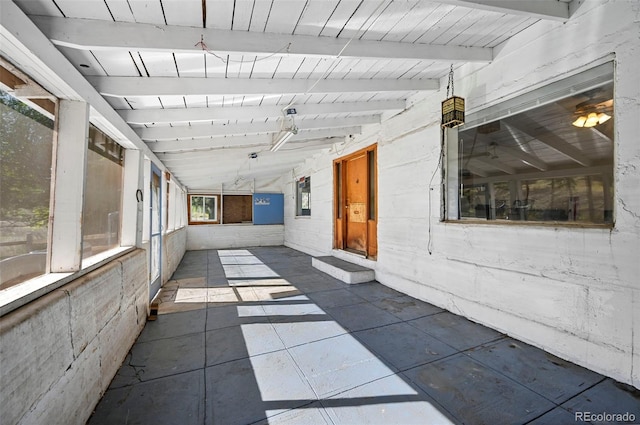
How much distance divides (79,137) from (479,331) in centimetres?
402

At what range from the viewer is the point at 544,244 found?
99.3 inches

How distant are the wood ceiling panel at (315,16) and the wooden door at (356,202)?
136 inches

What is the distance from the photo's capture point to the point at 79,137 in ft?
6.25

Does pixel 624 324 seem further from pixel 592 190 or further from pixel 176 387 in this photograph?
pixel 176 387

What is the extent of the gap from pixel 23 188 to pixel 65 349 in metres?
0.93

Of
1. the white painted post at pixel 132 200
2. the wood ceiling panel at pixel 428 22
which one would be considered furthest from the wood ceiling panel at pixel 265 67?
the white painted post at pixel 132 200

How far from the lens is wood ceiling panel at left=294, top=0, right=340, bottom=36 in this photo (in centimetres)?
189

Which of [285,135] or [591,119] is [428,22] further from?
[285,135]

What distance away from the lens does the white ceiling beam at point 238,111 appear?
3047 millimetres

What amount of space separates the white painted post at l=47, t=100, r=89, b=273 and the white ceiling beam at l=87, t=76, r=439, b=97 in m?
0.54

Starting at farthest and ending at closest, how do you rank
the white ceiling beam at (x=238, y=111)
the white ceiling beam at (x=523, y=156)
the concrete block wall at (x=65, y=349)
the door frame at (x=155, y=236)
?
1. the door frame at (x=155, y=236)
2. the white ceiling beam at (x=238, y=111)
3. the white ceiling beam at (x=523, y=156)
4. the concrete block wall at (x=65, y=349)

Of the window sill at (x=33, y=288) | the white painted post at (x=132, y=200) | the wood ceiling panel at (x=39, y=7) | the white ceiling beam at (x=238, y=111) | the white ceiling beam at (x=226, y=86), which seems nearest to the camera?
the window sill at (x=33, y=288)

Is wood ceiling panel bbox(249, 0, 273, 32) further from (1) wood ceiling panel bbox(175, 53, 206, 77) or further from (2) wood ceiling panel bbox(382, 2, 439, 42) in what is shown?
(2) wood ceiling panel bbox(382, 2, 439, 42)

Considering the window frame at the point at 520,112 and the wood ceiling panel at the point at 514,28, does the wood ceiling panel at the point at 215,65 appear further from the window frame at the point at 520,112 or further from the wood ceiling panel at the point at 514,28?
the window frame at the point at 520,112
